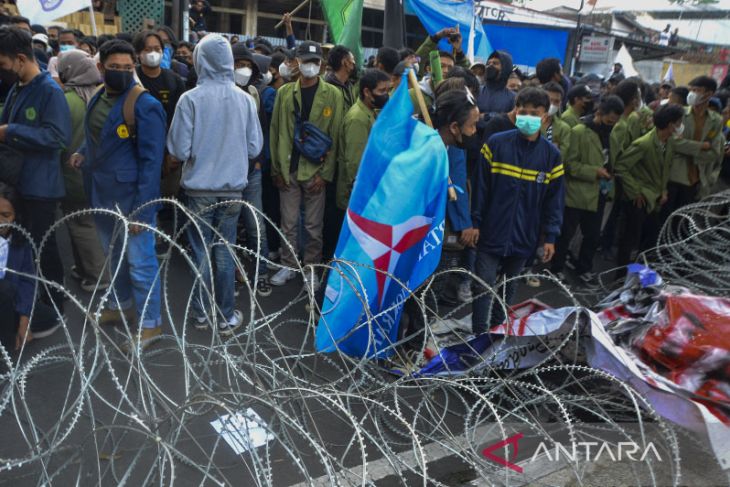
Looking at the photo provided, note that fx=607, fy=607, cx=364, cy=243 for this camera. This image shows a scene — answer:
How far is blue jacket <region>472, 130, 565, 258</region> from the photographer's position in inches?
158

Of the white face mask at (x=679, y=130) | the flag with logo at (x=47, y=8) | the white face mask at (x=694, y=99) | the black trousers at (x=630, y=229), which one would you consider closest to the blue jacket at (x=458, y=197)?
the black trousers at (x=630, y=229)

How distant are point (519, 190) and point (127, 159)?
2.56m

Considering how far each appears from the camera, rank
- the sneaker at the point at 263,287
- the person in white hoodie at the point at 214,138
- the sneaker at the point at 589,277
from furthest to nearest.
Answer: the sneaker at the point at 589,277
the sneaker at the point at 263,287
the person in white hoodie at the point at 214,138

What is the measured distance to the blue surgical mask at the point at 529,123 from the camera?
389 cm

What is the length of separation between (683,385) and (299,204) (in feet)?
11.1

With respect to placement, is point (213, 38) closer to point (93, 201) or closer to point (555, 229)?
point (93, 201)

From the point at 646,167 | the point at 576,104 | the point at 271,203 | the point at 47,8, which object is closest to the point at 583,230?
the point at 646,167

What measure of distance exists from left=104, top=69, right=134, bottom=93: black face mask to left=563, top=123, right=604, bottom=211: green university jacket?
3949 mm

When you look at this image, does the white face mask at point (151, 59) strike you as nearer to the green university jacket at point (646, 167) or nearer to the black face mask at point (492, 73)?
the black face mask at point (492, 73)

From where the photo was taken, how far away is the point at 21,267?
386 cm

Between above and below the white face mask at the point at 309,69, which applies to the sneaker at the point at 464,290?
below

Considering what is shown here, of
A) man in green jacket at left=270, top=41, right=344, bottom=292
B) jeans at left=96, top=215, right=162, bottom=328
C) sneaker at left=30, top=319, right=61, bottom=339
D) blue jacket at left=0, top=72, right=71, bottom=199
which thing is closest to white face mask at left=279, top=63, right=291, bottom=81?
man in green jacket at left=270, top=41, right=344, bottom=292

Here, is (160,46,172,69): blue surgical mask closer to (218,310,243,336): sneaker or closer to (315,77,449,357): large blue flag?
(218,310,243,336): sneaker

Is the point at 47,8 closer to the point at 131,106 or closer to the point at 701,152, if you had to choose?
the point at 131,106
